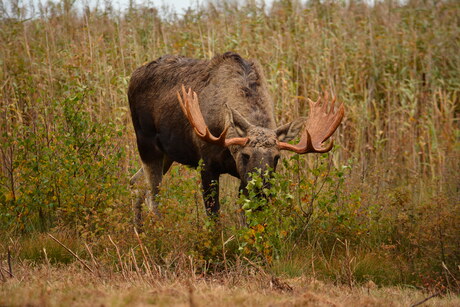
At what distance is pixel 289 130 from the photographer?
6.62 metres

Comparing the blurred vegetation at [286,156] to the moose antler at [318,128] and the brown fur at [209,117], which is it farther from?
the brown fur at [209,117]

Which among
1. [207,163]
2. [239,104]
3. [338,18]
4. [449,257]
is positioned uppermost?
[338,18]

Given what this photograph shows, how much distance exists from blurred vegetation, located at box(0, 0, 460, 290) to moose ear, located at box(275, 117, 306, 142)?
0.24m

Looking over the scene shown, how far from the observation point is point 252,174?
238 inches

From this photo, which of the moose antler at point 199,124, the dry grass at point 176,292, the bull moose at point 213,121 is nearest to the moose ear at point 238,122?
the bull moose at point 213,121

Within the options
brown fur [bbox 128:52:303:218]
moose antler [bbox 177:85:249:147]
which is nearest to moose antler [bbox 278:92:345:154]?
brown fur [bbox 128:52:303:218]

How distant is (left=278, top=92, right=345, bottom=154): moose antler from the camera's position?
6.40m

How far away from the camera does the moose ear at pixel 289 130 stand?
21.6 feet

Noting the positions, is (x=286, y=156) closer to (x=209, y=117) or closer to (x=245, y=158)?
(x=209, y=117)

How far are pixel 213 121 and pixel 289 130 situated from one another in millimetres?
890

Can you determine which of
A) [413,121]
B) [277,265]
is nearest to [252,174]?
[277,265]

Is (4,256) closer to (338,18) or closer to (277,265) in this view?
(277,265)

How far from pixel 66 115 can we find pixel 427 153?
221 inches

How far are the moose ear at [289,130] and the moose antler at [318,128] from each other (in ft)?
0.24
